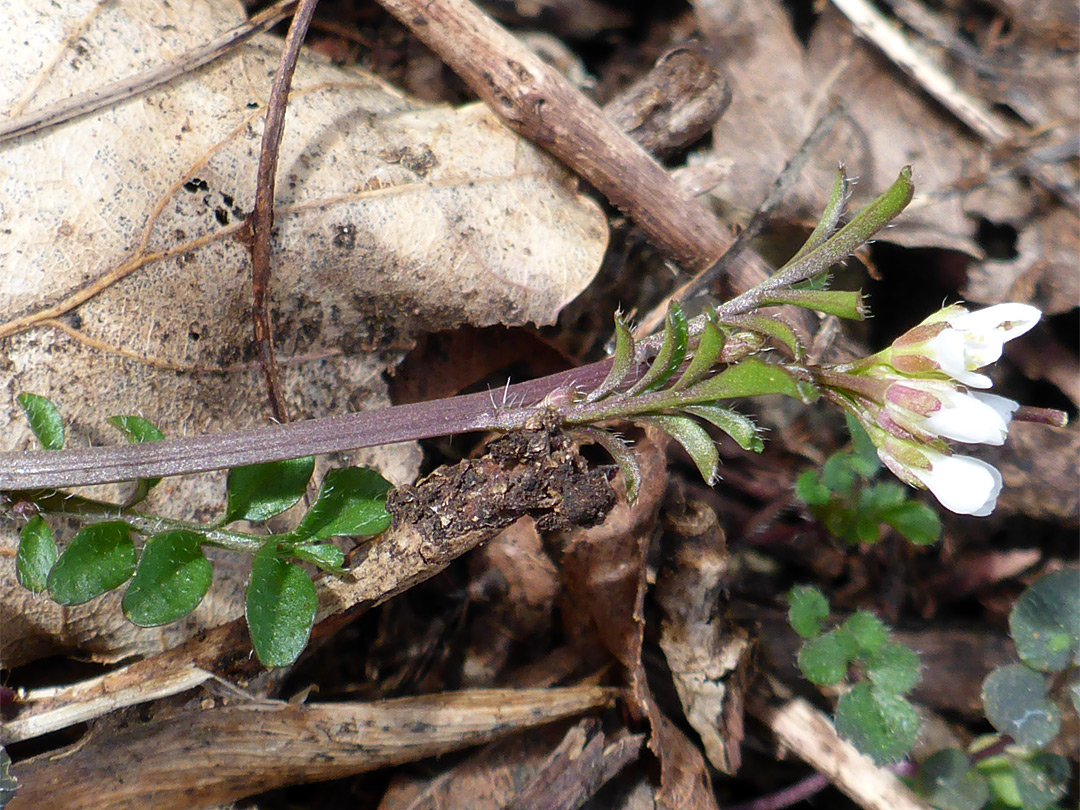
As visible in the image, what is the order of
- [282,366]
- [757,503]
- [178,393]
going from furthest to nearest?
[757,503], [282,366], [178,393]

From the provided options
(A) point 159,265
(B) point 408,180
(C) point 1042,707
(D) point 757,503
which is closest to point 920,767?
(C) point 1042,707

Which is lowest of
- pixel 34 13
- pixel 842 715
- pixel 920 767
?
pixel 920 767

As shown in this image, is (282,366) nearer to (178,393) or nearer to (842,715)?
(178,393)

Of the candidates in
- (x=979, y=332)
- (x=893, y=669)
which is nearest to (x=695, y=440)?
(x=979, y=332)

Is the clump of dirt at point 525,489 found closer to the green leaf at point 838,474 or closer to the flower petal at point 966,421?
the flower petal at point 966,421

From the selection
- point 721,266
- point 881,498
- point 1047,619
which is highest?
point 721,266

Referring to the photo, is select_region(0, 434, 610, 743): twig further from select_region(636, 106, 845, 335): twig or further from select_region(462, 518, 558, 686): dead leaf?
select_region(636, 106, 845, 335): twig

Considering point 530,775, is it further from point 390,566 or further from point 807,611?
point 807,611

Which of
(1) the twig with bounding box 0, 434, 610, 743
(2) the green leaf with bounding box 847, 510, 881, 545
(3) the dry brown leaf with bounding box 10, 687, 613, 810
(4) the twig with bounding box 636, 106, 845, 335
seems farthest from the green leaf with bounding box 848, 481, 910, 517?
(1) the twig with bounding box 0, 434, 610, 743
